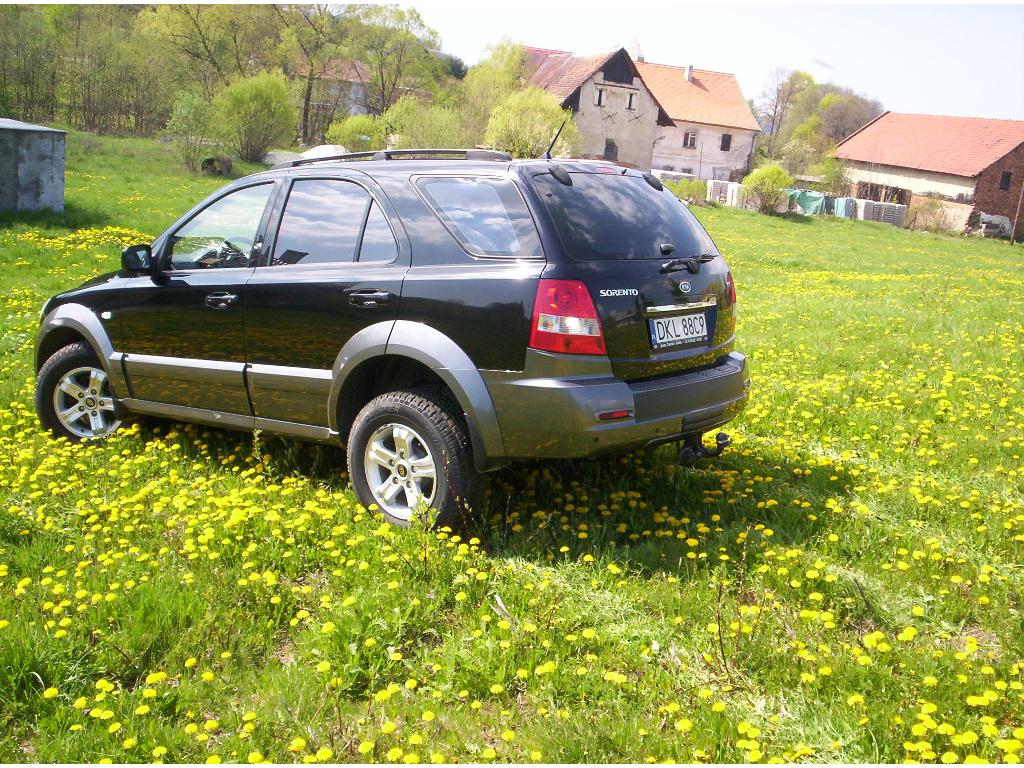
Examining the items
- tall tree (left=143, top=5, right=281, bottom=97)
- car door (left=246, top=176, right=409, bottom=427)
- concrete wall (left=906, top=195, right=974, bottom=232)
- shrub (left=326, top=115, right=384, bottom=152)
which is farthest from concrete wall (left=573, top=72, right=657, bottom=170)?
car door (left=246, top=176, right=409, bottom=427)

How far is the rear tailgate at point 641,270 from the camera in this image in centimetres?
407

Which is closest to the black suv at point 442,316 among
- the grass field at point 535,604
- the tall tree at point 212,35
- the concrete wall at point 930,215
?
the grass field at point 535,604

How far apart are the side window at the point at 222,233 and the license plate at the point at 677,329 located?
245 centimetres

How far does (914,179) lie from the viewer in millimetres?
53281

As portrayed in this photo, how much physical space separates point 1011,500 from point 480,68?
51976mm

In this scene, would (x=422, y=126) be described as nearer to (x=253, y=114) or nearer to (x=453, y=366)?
(x=253, y=114)

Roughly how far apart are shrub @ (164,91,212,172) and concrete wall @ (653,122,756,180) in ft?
115

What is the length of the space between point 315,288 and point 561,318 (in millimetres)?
1485

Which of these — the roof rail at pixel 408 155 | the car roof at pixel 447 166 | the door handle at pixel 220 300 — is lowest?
the door handle at pixel 220 300

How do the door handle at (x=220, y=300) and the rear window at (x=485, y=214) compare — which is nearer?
the rear window at (x=485, y=214)

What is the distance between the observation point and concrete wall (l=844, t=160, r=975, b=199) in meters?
50.3

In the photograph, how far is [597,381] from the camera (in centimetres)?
399

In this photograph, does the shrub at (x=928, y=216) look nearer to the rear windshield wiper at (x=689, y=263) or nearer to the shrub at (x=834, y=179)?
the shrub at (x=834, y=179)

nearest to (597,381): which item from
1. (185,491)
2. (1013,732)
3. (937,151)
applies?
(1013,732)
